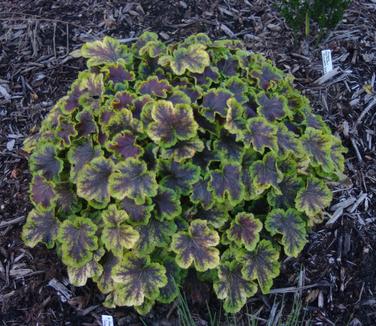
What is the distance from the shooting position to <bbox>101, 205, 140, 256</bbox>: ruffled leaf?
Answer: 218 cm

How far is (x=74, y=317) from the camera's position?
2.55m

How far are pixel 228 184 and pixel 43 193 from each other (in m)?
0.79

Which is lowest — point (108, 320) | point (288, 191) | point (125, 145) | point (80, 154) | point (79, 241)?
point (108, 320)

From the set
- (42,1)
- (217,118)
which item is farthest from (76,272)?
(42,1)

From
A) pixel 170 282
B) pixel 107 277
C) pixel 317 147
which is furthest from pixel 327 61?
pixel 107 277

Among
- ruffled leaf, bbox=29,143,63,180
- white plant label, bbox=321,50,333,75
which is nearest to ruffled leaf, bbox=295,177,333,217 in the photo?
ruffled leaf, bbox=29,143,63,180

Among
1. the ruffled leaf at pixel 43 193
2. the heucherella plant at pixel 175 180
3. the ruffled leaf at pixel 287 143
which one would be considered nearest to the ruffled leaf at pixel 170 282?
the heucherella plant at pixel 175 180

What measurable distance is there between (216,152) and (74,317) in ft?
3.37

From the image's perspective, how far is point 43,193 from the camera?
2367 millimetres

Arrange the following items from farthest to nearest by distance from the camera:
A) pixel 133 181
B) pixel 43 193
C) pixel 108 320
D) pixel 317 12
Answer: pixel 317 12 → pixel 108 320 → pixel 43 193 → pixel 133 181

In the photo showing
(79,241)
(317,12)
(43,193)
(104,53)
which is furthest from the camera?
(317,12)

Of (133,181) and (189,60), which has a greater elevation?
(189,60)

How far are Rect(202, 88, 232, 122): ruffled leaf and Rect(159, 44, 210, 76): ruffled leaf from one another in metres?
0.16

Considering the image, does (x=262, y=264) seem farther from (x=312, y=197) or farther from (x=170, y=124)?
(x=170, y=124)
